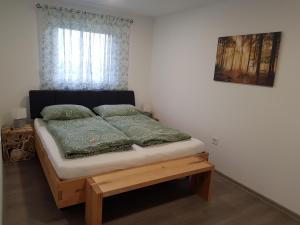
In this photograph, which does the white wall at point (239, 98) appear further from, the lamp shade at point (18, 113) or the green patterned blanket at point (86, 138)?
the lamp shade at point (18, 113)

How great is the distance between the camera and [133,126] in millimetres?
3020

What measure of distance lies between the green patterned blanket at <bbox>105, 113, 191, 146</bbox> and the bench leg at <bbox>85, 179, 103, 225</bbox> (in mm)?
764

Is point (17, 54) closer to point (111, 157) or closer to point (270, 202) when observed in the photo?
point (111, 157)

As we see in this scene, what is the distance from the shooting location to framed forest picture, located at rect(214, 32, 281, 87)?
2.49 meters

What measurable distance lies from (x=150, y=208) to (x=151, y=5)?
2806 millimetres

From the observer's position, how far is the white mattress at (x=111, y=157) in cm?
200

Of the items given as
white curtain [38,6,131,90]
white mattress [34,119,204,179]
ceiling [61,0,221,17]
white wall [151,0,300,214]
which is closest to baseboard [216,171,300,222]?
white wall [151,0,300,214]

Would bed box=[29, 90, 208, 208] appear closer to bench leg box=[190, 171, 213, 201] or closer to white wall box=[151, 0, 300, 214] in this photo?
bench leg box=[190, 171, 213, 201]

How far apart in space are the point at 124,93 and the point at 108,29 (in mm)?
1125

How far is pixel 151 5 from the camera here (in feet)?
11.3

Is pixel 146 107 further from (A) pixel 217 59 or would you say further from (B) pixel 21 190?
(B) pixel 21 190

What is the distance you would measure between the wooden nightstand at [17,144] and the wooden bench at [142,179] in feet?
5.48

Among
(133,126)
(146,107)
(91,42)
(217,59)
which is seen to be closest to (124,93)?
(146,107)

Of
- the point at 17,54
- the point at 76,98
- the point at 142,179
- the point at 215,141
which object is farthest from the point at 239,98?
the point at 17,54
